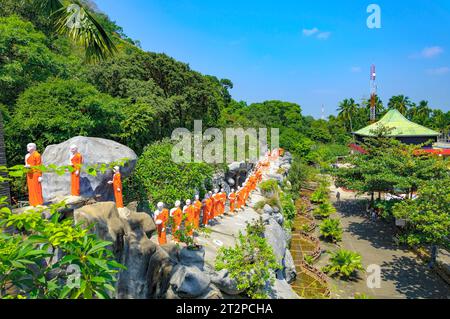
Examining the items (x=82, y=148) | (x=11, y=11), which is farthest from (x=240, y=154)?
(x=11, y=11)

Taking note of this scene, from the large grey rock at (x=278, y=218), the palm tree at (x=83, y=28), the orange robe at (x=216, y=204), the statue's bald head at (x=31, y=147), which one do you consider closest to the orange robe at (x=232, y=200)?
the orange robe at (x=216, y=204)

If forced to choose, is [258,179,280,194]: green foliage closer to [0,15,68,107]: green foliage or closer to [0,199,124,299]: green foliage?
[0,15,68,107]: green foliage

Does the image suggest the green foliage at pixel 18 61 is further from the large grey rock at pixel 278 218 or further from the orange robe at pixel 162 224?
the large grey rock at pixel 278 218

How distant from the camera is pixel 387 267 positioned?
44.5 ft

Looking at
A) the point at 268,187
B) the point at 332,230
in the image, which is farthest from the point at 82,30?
the point at 332,230

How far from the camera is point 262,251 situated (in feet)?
28.1

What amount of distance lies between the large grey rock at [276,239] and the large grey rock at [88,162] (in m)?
6.82

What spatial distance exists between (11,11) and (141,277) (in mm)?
17371

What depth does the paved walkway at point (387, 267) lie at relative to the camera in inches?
450

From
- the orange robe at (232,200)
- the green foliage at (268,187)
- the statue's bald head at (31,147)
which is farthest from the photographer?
the green foliage at (268,187)

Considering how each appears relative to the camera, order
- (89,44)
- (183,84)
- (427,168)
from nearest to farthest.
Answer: (89,44) → (427,168) → (183,84)

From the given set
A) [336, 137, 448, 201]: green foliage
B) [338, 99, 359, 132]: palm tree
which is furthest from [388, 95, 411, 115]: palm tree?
[336, 137, 448, 201]: green foliage

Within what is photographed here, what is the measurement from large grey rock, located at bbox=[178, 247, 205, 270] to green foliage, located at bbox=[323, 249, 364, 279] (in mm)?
7931
